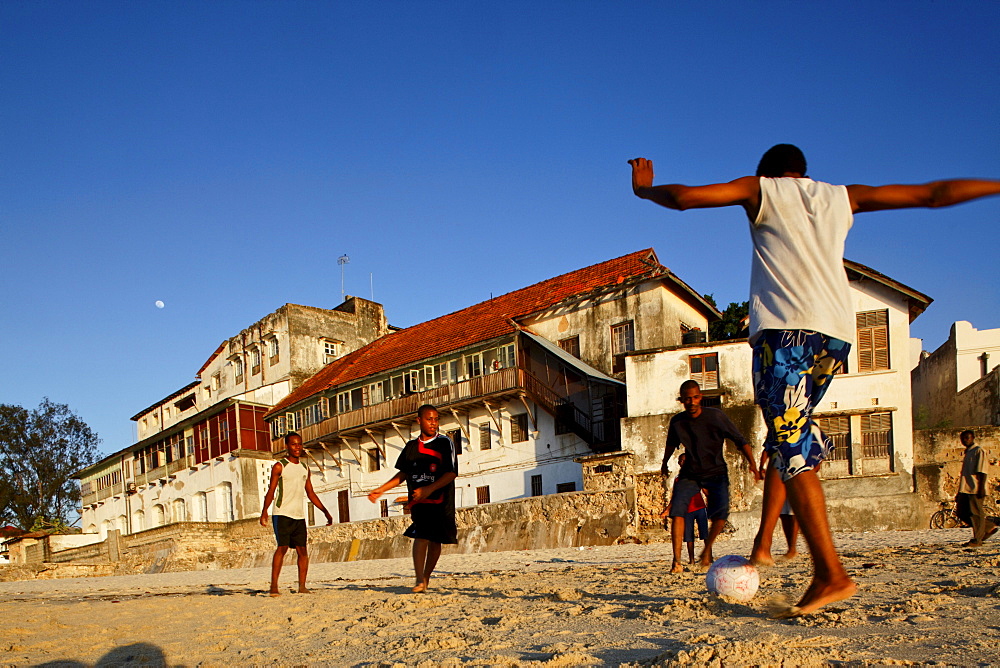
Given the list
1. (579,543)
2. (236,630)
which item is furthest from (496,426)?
(236,630)

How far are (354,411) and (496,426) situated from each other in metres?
7.81

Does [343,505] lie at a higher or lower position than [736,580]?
lower

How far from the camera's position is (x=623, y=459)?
25.2 metres

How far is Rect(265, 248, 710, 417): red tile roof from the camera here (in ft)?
108

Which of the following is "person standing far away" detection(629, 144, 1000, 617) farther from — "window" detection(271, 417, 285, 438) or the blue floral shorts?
"window" detection(271, 417, 285, 438)

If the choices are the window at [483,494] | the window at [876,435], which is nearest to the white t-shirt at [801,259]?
the window at [876,435]

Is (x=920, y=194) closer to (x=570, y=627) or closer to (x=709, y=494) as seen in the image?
(x=570, y=627)

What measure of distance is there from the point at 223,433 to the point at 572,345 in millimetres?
21309

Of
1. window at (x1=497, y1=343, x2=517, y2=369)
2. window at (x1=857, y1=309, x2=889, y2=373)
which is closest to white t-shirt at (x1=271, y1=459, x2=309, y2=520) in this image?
window at (x1=857, y1=309, x2=889, y2=373)

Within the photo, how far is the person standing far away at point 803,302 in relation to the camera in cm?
356

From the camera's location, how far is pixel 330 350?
163 ft

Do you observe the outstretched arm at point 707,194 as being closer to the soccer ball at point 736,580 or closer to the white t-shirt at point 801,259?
the white t-shirt at point 801,259

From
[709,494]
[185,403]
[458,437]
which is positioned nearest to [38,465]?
[185,403]

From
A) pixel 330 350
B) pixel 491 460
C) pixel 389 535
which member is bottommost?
pixel 389 535
